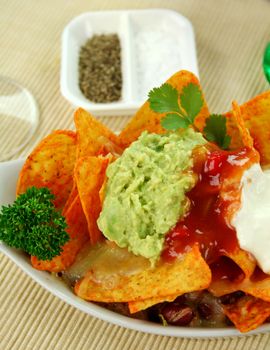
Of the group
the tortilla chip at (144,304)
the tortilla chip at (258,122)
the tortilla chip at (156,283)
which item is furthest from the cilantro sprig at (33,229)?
the tortilla chip at (258,122)

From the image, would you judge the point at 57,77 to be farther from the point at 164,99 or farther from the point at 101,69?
the point at 164,99

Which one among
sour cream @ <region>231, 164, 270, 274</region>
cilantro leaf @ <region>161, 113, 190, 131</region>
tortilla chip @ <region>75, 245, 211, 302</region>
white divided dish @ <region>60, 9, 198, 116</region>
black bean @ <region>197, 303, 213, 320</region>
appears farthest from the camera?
white divided dish @ <region>60, 9, 198, 116</region>

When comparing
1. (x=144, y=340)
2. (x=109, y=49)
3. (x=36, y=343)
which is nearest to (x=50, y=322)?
(x=36, y=343)

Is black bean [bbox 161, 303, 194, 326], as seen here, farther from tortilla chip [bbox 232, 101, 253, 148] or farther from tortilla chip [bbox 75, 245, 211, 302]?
tortilla chip [bbox 232, 101, 253, 148]

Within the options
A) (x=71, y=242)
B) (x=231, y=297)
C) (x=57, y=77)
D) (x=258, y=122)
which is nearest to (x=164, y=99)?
(x=258, y=122)

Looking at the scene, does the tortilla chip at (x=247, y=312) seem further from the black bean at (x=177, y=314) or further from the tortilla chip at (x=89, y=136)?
the tortilla chip at (x=89, y=136)

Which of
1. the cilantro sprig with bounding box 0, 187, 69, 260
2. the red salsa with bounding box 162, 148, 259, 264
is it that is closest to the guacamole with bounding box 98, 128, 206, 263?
the red salsa with bounding box 162, 148, 259, 264

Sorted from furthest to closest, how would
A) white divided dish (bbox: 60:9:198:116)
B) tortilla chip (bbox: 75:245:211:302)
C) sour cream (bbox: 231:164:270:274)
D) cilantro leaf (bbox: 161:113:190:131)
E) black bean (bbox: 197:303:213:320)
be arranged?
1. white divided dish (bbox: 60:9:198:116)
2. cilantro leaf (bbox: 161:113:190:131)
3. black bean (bbox: 197:303:213:320)
4. sour cream (bbox: 231:164:270:274)
5. tortilla chip (bbox: 75:245:211:302)
